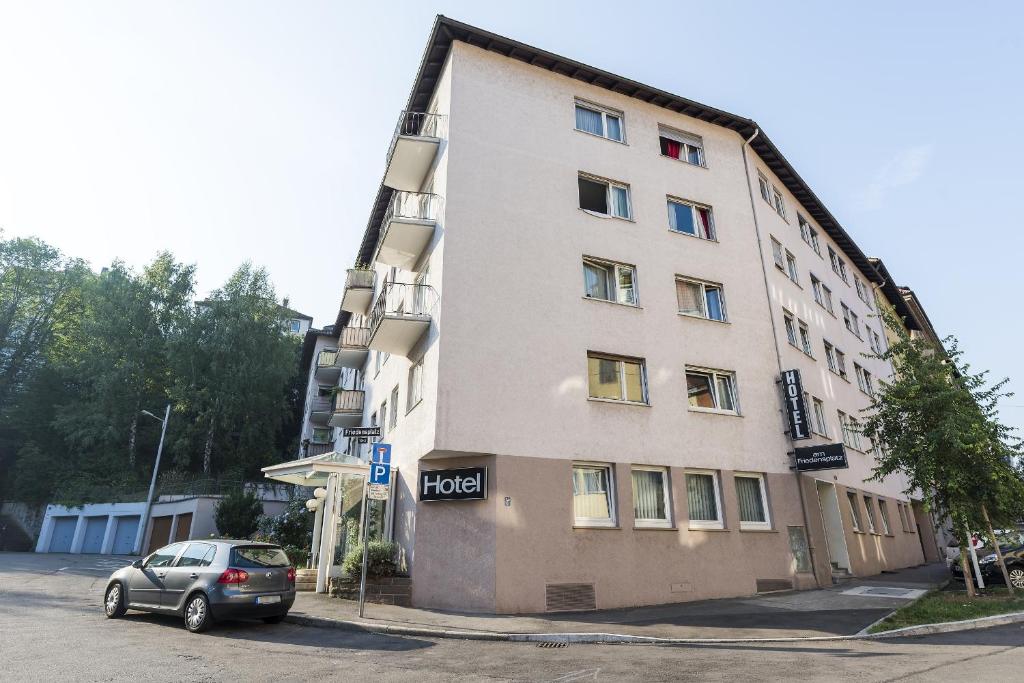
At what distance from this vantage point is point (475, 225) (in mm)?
15305

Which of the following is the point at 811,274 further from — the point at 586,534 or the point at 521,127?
the point at 586,534

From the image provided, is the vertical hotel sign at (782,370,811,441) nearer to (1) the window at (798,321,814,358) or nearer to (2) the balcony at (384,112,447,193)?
(1) the window at (798,321,814,358)

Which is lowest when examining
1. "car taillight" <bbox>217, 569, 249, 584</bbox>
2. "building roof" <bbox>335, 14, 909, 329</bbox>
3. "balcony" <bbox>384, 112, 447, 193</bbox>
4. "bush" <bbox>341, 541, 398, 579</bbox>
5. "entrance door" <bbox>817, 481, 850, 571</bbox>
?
"car taillight" <bbox>217, 569, 249, 584</bbox>

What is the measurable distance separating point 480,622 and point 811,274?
2050cm

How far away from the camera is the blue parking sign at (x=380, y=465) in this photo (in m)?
11.8

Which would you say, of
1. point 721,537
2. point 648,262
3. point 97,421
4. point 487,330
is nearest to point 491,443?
point 487,330

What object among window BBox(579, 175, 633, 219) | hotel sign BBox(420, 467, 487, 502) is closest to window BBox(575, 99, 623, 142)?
window BBox(579, 175, 633, 219)

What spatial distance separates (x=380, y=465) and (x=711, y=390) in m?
9.68

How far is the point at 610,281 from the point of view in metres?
16.7

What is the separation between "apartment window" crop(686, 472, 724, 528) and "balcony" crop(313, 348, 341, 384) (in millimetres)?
23442

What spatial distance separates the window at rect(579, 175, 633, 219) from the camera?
17.6 m

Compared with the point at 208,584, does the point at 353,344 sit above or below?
above

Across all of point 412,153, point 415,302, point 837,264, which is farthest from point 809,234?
point 415,302

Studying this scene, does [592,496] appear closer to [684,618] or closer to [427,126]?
[684,618]
